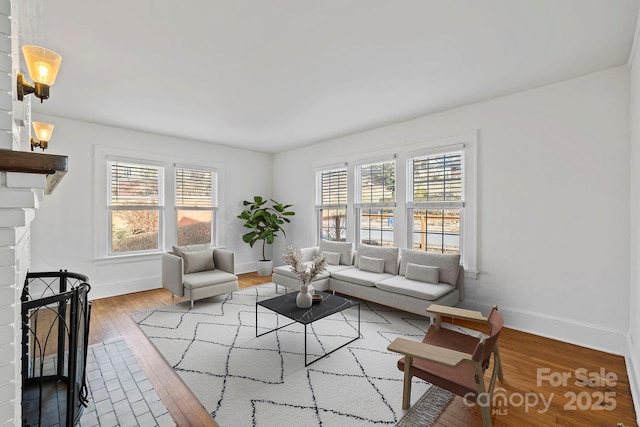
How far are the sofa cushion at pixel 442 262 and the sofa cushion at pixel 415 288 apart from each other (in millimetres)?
105

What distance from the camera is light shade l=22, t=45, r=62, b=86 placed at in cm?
164

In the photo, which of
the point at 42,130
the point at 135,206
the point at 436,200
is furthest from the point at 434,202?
the point at 135,206

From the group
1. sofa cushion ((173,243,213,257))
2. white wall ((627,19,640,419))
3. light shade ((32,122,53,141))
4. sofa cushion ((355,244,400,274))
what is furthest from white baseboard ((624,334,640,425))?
light shade ((32,122,53,141))

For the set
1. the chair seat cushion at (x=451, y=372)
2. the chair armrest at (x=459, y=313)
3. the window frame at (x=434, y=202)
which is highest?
the window frame at (x=434, y=202)

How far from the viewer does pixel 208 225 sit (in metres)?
5.97

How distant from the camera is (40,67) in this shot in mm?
1677

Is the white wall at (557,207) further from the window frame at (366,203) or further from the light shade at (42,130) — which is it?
the light shade at (42,130)

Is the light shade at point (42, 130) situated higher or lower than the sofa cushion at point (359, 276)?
higher

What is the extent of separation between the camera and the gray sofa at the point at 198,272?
4.03 m

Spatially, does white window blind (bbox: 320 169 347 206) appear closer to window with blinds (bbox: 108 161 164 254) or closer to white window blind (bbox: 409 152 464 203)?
white window blind (bbox: 409 152 464 203)

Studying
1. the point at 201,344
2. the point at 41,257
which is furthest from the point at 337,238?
the point at 41,257

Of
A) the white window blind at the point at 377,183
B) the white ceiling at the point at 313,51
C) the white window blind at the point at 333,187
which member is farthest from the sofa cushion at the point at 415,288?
the white ceiling at the point at 313,51

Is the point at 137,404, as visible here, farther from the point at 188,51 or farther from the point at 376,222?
the point at 376,222

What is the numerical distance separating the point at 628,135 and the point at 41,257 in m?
7.17
